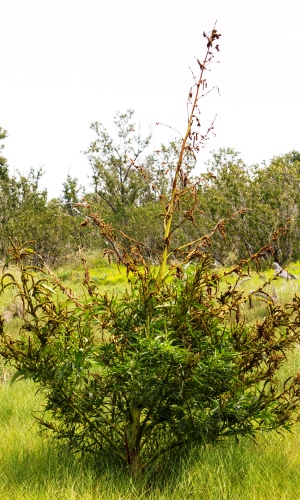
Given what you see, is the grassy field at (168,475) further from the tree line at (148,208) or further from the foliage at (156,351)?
the tree line at (148,208)

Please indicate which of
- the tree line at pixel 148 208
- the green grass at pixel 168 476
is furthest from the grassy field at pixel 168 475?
the tree line at pixel 148 208

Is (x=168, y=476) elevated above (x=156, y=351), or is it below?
below

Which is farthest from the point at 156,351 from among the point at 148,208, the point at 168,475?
the point at 148,208

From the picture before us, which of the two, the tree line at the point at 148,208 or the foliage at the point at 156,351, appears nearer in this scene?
the foliage at the point at 156,351

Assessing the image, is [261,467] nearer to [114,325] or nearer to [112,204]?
[114,325]

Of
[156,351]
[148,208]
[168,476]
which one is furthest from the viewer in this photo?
[148,208]

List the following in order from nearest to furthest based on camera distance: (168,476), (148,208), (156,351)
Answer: (156,351), (168,476), (148,208)

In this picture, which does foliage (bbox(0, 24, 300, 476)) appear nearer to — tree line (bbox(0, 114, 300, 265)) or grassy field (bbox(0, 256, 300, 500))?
grassy field (bbox(0, 256, 300, 500))

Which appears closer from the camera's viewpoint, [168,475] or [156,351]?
[156,351]

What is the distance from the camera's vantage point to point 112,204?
1351 inches

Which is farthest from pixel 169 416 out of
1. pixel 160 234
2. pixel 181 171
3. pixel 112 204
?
pixel 112 204

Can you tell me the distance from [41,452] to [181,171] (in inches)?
84.9

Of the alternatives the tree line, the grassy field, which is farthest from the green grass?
the tree line

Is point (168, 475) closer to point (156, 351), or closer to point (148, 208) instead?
point (156, 351)
